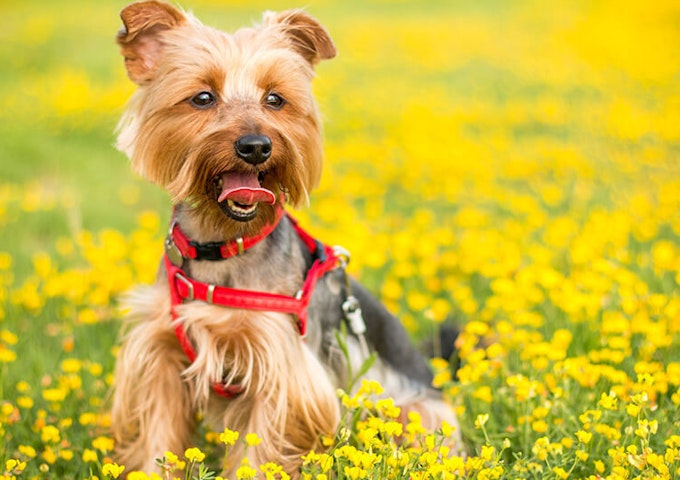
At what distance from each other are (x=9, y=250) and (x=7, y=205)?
98cm

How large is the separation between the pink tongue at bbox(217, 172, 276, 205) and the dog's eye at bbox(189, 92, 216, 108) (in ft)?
1.06

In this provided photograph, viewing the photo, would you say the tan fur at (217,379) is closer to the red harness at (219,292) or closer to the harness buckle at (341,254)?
the red harness at (219,292)

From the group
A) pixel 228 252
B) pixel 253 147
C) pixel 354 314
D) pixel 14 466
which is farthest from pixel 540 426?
pixel 14 466

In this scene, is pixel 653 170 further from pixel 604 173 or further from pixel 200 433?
pixel 200 433

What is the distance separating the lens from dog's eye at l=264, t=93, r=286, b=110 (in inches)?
134

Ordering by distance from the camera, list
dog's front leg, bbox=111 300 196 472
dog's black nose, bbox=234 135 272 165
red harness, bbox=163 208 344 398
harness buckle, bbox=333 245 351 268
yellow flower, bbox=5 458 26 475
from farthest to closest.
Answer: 1. harness buckle, bbox=333 245 351 268
2. dog's front leg, bbox=111 300 196 472
3. red harness, bbox=163 208 344 398
4. dog's black nose, bbox=234 135 272 165
5. yellow flower, bbox=5 458 26 475

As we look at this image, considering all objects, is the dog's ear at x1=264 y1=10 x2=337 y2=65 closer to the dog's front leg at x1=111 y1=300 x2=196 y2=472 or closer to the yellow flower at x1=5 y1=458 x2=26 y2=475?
the dog's front leg at x1=111 y1=300 x2=196 y2=472

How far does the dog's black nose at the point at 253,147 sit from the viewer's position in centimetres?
308

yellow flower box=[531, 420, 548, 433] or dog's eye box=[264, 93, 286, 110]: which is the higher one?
dog's eye box=[264, 93, 286, 110]

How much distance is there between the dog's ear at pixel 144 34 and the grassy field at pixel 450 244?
4.90 ft

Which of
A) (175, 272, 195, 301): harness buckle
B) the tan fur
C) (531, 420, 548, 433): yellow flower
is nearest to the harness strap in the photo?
(175, 272, 195, 301): harness buckle

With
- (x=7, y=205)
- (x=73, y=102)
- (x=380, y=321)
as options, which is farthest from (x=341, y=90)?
(x=380, y=321)

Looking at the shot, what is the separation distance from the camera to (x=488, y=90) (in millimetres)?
12406

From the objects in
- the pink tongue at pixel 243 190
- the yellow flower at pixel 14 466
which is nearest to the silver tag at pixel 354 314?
the pink tongue at pixel 243 190
